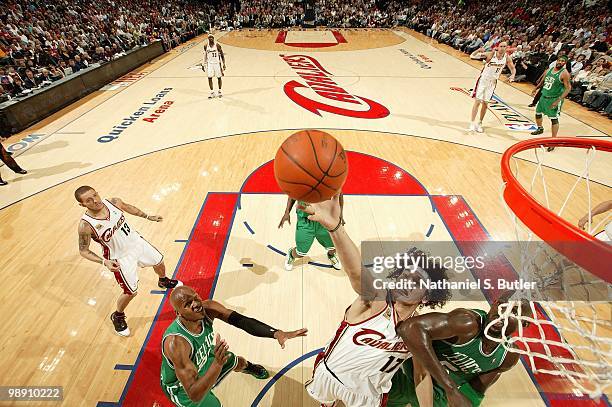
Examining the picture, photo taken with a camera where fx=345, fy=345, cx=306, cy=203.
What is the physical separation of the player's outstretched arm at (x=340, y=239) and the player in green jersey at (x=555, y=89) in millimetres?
6664

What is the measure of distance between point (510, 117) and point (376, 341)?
857cm

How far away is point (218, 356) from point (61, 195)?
16.7 ft

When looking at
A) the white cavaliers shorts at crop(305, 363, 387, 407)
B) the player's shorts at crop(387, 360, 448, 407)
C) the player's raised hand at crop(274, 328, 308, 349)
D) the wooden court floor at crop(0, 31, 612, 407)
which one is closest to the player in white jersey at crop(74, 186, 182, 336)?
the wooden court floor at crop(0, 31, 612, 407)

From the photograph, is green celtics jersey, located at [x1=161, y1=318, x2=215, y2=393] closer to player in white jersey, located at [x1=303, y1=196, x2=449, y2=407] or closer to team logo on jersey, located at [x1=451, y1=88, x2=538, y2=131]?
player in white jersey, located at [x1=303, y1=196, x2=449, y2=407]

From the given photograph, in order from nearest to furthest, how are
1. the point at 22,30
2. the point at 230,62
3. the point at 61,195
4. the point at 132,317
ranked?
the point at 132,317 → the point at 61,195 → the point at 22,30 → the point at 230,62

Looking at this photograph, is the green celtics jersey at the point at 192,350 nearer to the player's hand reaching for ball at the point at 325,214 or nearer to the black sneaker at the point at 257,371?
the black sneaker at the point at 257,371

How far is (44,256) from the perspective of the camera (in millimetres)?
4469

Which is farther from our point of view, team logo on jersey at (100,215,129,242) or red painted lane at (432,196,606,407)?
team logo on jersey at (100,215,129,242)

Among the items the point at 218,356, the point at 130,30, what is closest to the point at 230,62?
the point at 130,30

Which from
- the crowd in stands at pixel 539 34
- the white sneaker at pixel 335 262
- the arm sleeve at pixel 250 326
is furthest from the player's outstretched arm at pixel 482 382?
the crowd in stands at pixel 539 34

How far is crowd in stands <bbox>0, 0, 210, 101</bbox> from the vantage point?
9.62 m

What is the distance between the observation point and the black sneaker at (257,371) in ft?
9.55

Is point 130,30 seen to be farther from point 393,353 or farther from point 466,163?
point 393,353

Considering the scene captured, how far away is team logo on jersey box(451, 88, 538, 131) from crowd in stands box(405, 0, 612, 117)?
5.01 ft
